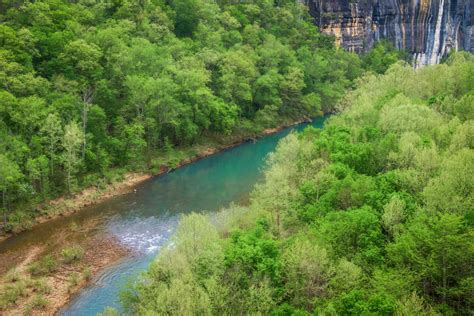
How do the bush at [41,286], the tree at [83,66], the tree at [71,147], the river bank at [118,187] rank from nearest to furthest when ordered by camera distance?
the bush at [41,286] < the river bank at [118,187] < the tree at [71,147] < the tree at [83,66]

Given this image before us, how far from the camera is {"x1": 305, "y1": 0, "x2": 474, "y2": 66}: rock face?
334 feet

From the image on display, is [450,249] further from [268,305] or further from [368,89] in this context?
[368,89]

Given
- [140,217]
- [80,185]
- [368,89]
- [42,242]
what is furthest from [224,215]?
[368,89]

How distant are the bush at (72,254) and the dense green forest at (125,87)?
585cm

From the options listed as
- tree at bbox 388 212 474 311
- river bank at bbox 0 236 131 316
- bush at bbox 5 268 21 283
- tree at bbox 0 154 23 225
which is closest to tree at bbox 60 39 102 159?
tree at bbox 0 154 23 225

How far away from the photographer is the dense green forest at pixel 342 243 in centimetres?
1972

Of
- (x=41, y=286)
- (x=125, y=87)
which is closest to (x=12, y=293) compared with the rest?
(x=41, y=286)

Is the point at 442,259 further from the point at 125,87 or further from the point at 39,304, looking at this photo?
the point at 125,87

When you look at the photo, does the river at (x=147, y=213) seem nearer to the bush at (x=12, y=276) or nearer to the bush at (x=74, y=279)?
the bush at (x=74, y=279)

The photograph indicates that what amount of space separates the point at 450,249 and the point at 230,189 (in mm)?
29997

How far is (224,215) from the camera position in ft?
111

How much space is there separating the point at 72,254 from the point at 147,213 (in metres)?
8.94

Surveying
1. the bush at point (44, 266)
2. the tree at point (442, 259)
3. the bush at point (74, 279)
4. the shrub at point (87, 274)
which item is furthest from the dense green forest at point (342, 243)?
the bush at point (44, 266)

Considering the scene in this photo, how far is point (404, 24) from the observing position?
4171 inches
